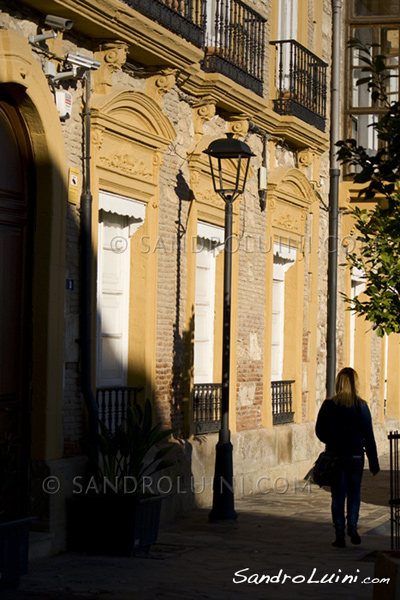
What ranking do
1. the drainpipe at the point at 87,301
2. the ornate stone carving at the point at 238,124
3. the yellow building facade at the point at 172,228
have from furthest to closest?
the ornate stone carving at the point at 238,124, the drainpipe at the point at 87,301, the yellow building facade at the point at 172,228

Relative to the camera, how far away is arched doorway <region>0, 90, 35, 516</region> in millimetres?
10117

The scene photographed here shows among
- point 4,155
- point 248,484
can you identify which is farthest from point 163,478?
point 4,155

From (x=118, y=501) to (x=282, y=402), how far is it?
7376 millimetres

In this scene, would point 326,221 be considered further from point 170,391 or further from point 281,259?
point 170,391

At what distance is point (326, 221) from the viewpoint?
1916cm

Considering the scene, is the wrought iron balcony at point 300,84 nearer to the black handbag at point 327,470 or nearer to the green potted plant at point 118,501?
the black handbag at point 327,470

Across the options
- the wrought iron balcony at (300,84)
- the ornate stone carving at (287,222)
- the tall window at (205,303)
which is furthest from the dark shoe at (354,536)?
the wrought iron balcony at (300,84)

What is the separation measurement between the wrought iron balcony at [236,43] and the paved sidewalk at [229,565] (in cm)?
561

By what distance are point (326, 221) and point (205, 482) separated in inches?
268

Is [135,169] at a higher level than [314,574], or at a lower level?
higher

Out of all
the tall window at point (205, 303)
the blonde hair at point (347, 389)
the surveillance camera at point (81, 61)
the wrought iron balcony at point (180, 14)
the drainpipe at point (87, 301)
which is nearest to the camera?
the surveillance camera at point (81, 61)

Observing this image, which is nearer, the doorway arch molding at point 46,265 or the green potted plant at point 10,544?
the green potted plant at point 10,544

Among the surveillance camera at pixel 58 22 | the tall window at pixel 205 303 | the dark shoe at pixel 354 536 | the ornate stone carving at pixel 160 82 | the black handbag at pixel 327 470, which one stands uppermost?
the ornate stone carving at pixel 160 82

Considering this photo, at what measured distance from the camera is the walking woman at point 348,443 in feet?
35.6
